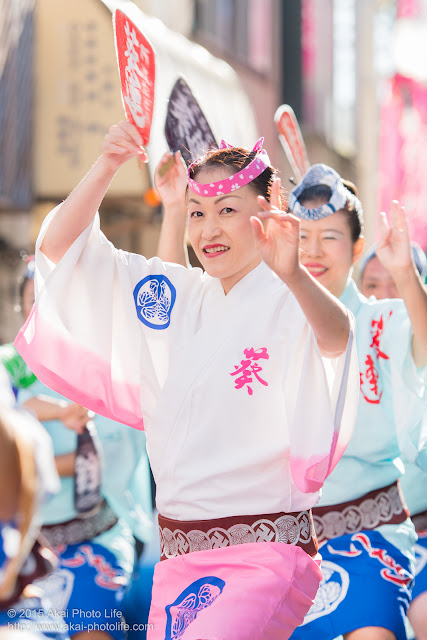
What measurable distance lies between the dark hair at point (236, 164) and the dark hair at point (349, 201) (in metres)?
0.66

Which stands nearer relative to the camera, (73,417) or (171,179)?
(171,179)

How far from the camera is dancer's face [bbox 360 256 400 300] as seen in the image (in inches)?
175

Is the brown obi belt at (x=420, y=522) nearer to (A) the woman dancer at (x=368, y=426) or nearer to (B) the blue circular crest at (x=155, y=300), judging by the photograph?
(A) the woman dancer at (x=368, y=426)

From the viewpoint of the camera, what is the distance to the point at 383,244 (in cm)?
337

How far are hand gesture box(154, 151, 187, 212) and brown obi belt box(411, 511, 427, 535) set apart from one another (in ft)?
5.57

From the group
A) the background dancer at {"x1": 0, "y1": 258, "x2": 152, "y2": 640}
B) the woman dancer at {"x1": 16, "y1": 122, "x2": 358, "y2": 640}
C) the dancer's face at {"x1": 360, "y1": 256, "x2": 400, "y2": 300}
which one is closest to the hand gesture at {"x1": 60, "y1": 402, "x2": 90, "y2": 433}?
the background dancer at {"x1": 0, "y1": 258, "x2": 152, "y2": 640}

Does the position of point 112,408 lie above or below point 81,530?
above

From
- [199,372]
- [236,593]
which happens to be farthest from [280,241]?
[236,593]

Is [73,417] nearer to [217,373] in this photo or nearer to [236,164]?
[217,373]

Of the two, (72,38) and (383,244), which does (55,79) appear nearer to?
(72,38)

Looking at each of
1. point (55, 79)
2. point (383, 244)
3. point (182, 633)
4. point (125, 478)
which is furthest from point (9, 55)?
point (182, 633)

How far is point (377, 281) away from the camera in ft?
14.8

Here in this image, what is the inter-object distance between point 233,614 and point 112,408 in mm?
794

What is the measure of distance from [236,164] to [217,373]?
0.64 m
